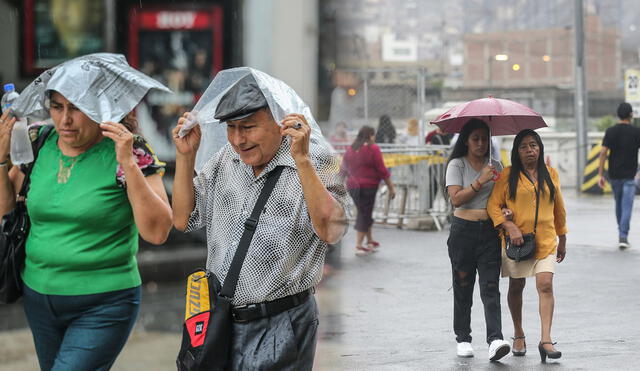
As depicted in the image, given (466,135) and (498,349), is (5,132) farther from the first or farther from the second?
(498,349)

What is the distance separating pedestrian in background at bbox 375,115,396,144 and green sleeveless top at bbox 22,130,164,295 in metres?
11.4

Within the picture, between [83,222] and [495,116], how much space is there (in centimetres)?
295

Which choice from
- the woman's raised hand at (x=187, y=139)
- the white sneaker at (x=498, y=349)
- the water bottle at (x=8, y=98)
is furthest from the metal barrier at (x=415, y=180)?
the woman's raised hand at (x=187, y=139)

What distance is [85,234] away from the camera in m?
3.16

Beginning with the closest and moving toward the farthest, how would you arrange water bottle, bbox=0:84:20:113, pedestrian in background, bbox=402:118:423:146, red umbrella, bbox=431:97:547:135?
1. water bottle, bbox=0:84:20:113
2. red umbrella, bbox=431:97:547:135
3. pedestrian in background, bbox=402:118:423:146

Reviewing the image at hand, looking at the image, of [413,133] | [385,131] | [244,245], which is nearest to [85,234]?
[244,245]

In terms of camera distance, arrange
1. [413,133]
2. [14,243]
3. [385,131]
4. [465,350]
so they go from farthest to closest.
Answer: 1. [385,131]
2. [413,133]
3. [465,350]
4. [14,243]

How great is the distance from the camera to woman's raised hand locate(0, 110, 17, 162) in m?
3.33

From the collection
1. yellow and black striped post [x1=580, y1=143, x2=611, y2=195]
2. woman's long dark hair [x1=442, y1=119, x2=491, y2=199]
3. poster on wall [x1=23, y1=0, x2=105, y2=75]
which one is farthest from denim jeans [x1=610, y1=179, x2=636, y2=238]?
yellow and black striped post [x1=580, y1=143, x2=611, y2=195]

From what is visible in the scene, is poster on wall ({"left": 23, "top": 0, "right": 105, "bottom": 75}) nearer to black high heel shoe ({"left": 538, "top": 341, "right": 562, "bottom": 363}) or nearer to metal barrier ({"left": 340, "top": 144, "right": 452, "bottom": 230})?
black high heel shoe ({"left": 538, "top": 341, "right": 562, "bottom": 363})

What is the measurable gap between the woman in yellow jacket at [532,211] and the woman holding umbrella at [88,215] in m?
2.79

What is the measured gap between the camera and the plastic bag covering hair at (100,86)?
3107 mm

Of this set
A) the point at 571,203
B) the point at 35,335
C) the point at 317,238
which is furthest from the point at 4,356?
the point at 571,203

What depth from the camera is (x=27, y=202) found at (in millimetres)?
3256
